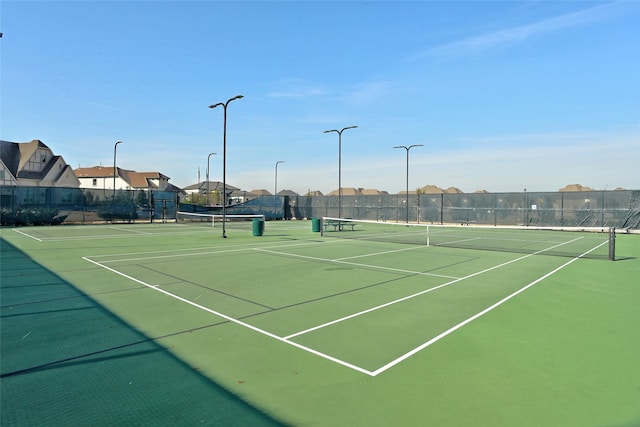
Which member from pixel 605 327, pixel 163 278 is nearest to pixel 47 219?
pixel 163 278

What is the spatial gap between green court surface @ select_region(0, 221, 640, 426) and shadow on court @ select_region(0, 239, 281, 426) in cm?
2

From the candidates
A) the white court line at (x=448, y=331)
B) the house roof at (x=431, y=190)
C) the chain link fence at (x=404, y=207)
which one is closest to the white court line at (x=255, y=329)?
the white court line at (x=448, y=331)

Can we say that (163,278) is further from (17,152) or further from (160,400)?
(17,152)

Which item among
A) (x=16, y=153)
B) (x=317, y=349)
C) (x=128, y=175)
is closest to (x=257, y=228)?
(x=317, y=349)

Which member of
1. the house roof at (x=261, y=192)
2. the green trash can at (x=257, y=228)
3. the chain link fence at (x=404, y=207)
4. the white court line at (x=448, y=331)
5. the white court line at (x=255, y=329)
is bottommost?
the white court line at (x=448, y=331)

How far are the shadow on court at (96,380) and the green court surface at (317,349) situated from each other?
0.02 meters

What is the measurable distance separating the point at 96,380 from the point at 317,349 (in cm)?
270

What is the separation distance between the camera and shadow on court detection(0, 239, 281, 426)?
3613 millimetres

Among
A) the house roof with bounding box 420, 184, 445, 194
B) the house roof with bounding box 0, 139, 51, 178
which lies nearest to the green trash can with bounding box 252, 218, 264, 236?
the house roof with bounding box 0, 139, 51, 178

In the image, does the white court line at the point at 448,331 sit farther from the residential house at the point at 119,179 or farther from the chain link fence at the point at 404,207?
the residential house at the point at 119,179

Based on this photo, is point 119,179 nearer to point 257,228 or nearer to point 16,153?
point 16,153

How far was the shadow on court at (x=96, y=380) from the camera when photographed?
3.61 metres

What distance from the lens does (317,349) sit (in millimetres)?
5348

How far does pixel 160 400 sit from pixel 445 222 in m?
40.5
